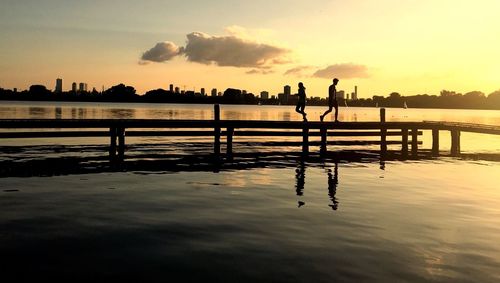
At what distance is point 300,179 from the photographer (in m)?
16.2

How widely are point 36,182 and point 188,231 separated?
8.04m

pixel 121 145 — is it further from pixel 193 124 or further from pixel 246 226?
pixel 246 226

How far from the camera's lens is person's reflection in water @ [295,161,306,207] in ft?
44.0

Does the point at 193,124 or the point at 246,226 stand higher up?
the point at 193,124

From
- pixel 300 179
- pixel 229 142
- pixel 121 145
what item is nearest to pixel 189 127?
pixel 229 142

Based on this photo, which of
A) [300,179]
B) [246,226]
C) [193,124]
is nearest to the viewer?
[246,226]

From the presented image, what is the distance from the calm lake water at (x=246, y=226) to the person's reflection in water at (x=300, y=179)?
2.7 inches

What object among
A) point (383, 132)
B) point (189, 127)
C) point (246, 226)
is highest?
point (189, 127)

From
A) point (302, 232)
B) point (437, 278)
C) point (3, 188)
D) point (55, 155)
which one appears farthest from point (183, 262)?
point (55, 155)

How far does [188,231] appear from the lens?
8.62 meters

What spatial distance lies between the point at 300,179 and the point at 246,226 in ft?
24.0

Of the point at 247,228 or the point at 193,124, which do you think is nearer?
the point at 247,228

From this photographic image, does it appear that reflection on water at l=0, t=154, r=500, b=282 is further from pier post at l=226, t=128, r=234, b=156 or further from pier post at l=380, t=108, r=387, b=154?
pier post at l=380, t=108, r=387, b=154

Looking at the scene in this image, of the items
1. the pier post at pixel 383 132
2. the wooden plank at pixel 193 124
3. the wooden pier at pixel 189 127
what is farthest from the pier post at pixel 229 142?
the pier post at pixel 383 132
